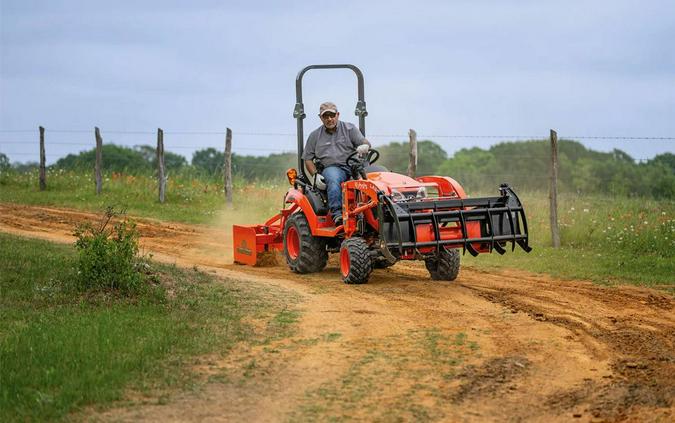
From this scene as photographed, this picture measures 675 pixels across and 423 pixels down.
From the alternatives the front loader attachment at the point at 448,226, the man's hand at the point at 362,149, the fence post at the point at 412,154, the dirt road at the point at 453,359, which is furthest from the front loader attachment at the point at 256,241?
the fence post at the point at 412,154

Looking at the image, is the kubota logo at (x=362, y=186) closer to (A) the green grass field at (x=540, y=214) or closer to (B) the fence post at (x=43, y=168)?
(A) the green grass field at (x=540, y=214)

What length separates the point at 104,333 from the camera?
30.8 feet

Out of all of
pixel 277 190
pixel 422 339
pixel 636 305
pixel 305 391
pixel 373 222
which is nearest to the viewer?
pixel 305 391

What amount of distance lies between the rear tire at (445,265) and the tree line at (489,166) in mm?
13223

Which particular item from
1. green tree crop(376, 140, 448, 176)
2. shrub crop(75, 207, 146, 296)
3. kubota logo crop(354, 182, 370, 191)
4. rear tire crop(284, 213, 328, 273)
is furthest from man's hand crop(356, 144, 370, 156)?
green tree crop(376, 140, 448, 176)

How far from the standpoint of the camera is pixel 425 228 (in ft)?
40.0

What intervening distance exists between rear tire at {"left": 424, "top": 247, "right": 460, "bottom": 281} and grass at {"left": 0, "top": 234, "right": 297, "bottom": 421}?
2.44 m

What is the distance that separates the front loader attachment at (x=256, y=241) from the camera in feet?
49.7

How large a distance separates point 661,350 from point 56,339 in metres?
5.36

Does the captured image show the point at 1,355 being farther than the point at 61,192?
No

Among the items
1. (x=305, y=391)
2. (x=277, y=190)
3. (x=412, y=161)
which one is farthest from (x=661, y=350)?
(x=277, y=190)

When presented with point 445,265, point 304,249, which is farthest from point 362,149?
point 445,265

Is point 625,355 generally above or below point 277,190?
below

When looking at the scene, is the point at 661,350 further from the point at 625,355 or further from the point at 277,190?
the point at 277,190
